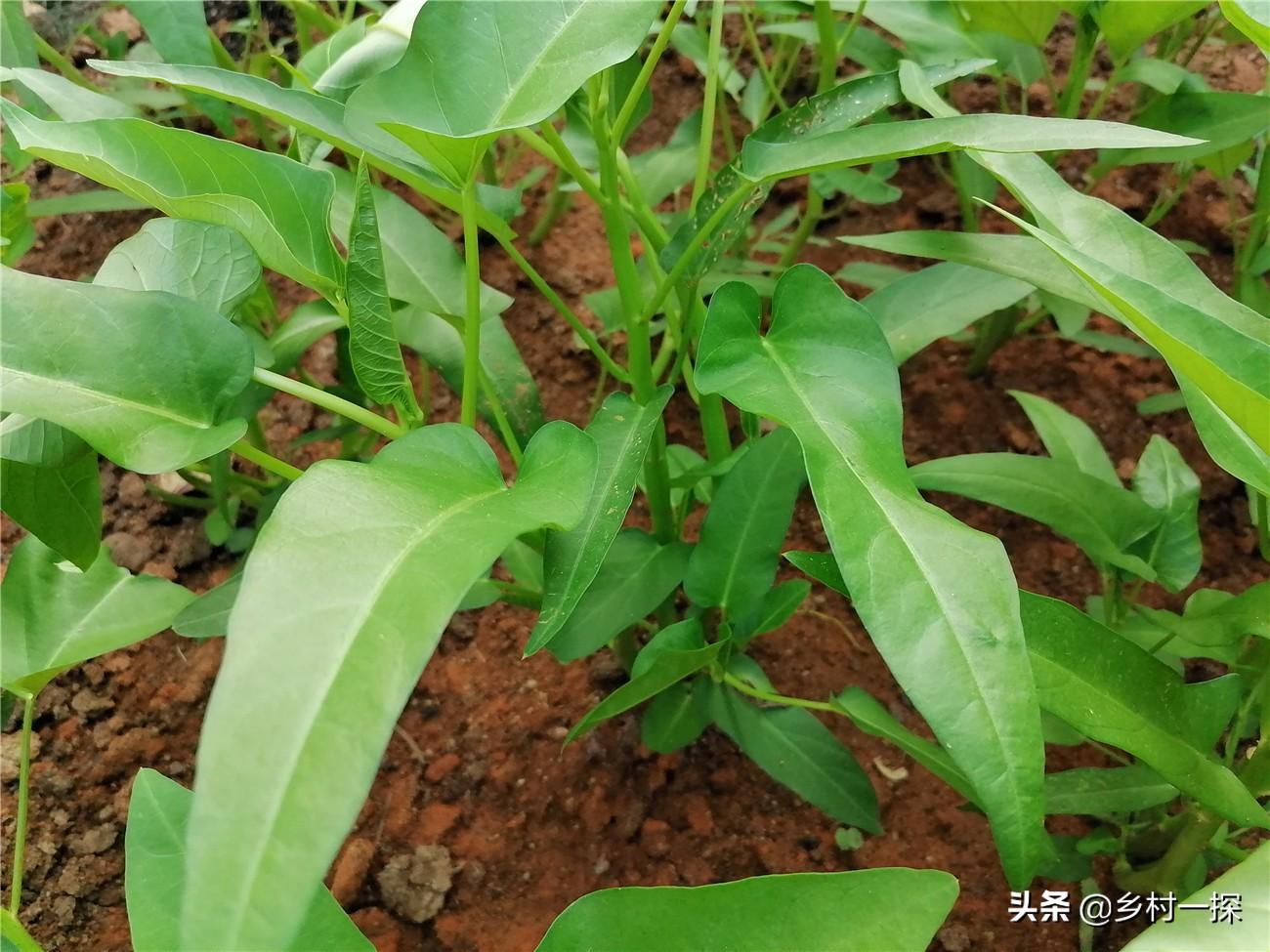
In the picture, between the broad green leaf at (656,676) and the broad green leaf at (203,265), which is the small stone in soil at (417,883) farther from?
the broad green leaf at (203,265)

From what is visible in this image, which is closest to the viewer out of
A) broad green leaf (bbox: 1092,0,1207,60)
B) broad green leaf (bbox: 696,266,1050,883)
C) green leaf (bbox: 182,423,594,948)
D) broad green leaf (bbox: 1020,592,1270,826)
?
green leaf (bbox: 182,423,594,948)

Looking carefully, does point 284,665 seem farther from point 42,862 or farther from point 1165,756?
point 42,862

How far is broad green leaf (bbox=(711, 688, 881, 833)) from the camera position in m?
0.81

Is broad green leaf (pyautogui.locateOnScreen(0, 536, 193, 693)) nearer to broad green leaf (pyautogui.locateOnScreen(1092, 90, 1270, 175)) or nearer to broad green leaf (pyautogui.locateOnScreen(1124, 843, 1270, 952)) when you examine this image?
broad green leaf (pyautogui.locateOnScreen(1124, 843, 1270, 952))

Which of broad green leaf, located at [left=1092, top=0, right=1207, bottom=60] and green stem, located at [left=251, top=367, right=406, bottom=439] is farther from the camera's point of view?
broad green leaf, located at [left=1092, top=0, right=1207, bottom=60]

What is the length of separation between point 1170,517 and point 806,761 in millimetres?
348

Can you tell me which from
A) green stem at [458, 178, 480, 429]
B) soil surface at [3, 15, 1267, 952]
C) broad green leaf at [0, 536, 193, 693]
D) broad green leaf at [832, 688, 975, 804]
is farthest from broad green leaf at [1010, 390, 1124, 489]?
broad green leaf at [0, 536, 193, 693]

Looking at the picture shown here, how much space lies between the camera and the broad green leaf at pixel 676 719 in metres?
0.83

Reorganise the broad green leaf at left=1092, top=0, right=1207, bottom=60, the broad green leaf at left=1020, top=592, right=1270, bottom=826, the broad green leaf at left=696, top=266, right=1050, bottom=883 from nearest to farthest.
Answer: the broad green leaf at left=696, top=266, right=1050, bottom=883, the broad green leaf at left=1020, top=592, right=1270, bottom=826, the broad green leaf at left=1092, top=0, right=1207, bottom=60

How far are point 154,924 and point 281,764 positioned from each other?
250 mm

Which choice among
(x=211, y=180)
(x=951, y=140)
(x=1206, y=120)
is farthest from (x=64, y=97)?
(x=1206, y=120)

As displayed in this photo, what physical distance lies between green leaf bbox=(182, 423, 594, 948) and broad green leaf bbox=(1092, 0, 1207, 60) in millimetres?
656

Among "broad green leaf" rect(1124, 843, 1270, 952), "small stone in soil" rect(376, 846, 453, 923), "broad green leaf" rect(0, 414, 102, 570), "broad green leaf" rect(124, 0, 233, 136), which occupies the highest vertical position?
"broad green leaf" rect(124, 0, 233, 136)

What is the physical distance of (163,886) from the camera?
0.55 m
